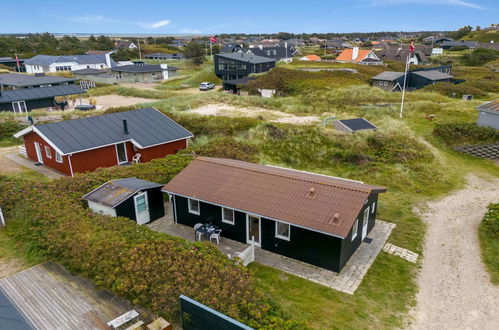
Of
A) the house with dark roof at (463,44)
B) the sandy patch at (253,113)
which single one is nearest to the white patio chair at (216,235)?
the sandy patch at (253,113)

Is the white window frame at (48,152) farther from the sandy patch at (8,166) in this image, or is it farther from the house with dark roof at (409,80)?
the house with dark roof at (409,80)

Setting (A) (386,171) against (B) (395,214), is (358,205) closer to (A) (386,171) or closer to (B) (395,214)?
(B) (395,214)

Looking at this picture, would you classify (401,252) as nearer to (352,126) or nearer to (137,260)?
(137,260)

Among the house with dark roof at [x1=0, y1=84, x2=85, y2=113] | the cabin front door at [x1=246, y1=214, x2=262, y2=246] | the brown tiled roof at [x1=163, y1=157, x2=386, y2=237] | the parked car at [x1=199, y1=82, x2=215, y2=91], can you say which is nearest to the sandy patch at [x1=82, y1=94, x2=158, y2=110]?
the house with dark roof at [x1=0, y1=84, x2=85, y2=113]

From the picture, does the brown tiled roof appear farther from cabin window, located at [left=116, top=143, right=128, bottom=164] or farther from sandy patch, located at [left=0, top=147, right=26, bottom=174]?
sandy patch, located at [left=0, top=147, right=26, bottom=174]

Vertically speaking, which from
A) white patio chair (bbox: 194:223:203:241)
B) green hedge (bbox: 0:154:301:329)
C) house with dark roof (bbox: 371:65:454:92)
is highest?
house with dark roof (bbox: 371:65:454:92)

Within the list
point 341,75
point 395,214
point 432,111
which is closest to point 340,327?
point 395,214
